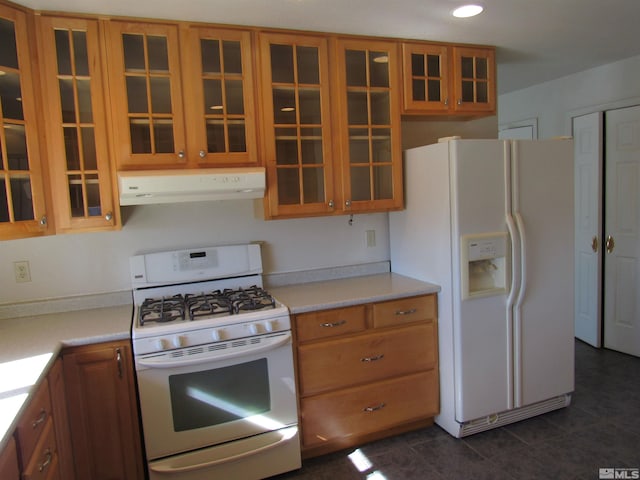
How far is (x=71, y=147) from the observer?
2.20 m

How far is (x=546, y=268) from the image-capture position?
268 cm

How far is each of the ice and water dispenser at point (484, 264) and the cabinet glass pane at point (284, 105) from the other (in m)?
1.14

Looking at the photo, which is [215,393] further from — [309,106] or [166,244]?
[309,106]

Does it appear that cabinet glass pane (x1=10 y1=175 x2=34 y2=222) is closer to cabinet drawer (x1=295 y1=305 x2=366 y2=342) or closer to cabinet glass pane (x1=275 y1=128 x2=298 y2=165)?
cabinet glass pane (x1=275 y1=128 x2=298 y2=165)

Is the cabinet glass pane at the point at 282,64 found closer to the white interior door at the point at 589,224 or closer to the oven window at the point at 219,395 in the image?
the oven window at the point at 219,395

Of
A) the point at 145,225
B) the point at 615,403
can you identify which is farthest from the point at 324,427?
the point at 615,403

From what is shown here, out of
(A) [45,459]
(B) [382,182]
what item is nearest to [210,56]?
(B) [382,182]

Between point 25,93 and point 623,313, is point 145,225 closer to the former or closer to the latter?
point 25,93

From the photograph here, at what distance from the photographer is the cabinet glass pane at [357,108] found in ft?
8.75

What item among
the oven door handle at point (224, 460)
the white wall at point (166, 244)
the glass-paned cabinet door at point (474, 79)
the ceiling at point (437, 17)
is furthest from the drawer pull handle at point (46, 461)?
the glass-paned cabinet door at point (474, 79)

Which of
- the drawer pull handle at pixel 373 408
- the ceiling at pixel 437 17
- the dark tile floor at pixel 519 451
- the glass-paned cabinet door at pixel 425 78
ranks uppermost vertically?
the ceiling at pixel 437 17

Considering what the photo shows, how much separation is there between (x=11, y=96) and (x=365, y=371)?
216 cm

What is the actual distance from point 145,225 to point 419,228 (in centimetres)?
159

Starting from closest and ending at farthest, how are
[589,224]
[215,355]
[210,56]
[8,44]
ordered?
[8,44]
[215,355]
[210,56]
[589,224]
